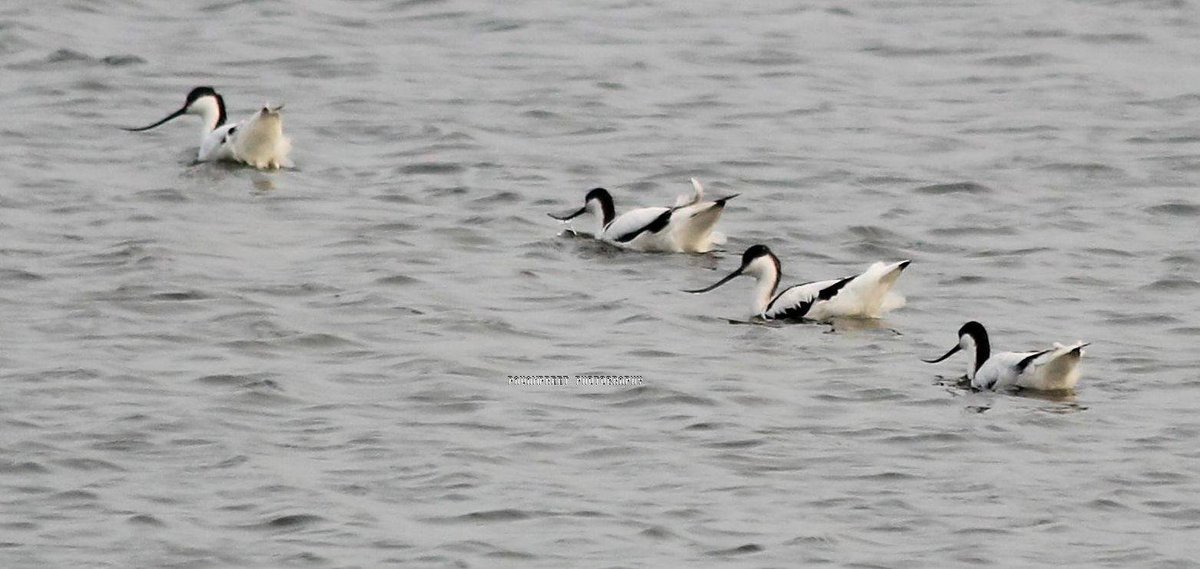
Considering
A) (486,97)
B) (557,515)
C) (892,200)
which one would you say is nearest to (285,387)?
(557,515)

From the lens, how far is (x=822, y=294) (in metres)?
13.8

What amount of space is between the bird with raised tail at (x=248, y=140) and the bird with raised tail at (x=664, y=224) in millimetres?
2731

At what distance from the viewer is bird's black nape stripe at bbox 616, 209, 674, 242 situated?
1543 centimetres

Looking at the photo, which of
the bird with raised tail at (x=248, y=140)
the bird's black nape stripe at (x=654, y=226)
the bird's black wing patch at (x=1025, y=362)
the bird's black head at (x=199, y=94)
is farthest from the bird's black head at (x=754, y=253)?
the bird's black head at (x=199, y=94)

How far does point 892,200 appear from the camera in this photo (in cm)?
1700

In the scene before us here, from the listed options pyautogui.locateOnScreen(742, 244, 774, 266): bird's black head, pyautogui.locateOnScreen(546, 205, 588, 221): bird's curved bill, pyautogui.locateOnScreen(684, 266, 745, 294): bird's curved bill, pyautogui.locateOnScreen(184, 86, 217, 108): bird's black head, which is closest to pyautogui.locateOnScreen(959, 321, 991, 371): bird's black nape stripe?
pyautogui.locateOnScreen(742, 244, 774, 266): bird's black head

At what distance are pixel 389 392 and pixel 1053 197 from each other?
7106mm

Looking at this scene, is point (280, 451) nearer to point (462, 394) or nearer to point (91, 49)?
point (462, 394)

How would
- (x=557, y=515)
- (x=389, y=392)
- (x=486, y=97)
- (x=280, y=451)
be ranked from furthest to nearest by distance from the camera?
1. (x=486, y=97)
2. (x=389, y=392)
3. (x=280, y=451)
4. (x=557, y=515)

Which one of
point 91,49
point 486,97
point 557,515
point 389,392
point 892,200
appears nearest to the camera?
point 557,515

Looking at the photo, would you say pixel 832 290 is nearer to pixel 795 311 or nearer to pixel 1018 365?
pixel 795 311

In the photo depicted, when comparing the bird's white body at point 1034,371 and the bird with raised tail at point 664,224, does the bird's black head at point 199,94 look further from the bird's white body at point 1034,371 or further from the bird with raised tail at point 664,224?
the bird's white body at point 1034,371

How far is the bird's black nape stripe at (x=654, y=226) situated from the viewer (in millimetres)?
15430

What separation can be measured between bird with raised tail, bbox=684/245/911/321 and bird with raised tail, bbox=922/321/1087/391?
43.5 inches
